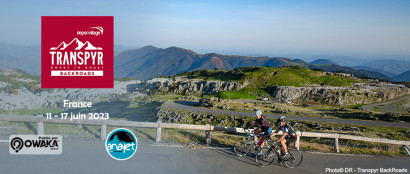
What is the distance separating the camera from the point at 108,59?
45.7 feet

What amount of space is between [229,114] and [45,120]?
2652 cm

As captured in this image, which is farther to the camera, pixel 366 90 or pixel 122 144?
pixel 366 90

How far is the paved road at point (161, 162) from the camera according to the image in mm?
8344

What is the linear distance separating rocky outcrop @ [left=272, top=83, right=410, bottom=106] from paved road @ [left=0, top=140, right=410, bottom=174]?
44.8 meters

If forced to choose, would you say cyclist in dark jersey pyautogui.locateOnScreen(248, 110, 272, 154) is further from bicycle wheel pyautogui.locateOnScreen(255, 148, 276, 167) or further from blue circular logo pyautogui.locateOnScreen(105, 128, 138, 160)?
blue circular logo pyautogui.locateOnScreen(105, 128, 138, 160)

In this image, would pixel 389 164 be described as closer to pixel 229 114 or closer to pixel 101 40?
pixel 101 40

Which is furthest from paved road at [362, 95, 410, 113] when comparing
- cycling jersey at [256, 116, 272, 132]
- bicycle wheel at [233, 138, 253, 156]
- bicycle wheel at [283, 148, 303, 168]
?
cycling jersey at [256, 116, 272, 132]

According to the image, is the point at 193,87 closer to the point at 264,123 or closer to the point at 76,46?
the point at 76,46

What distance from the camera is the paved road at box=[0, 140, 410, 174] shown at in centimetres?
834

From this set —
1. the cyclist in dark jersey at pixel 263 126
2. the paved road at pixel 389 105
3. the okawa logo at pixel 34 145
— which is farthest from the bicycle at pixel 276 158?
the paved road at pixel 389 105

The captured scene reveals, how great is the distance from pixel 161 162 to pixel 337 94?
56764 millimetres

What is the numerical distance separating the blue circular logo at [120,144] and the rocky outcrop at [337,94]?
49.0 meters

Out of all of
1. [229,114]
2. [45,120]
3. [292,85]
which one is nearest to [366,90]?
[292,85]

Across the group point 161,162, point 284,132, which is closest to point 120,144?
point 161,162
